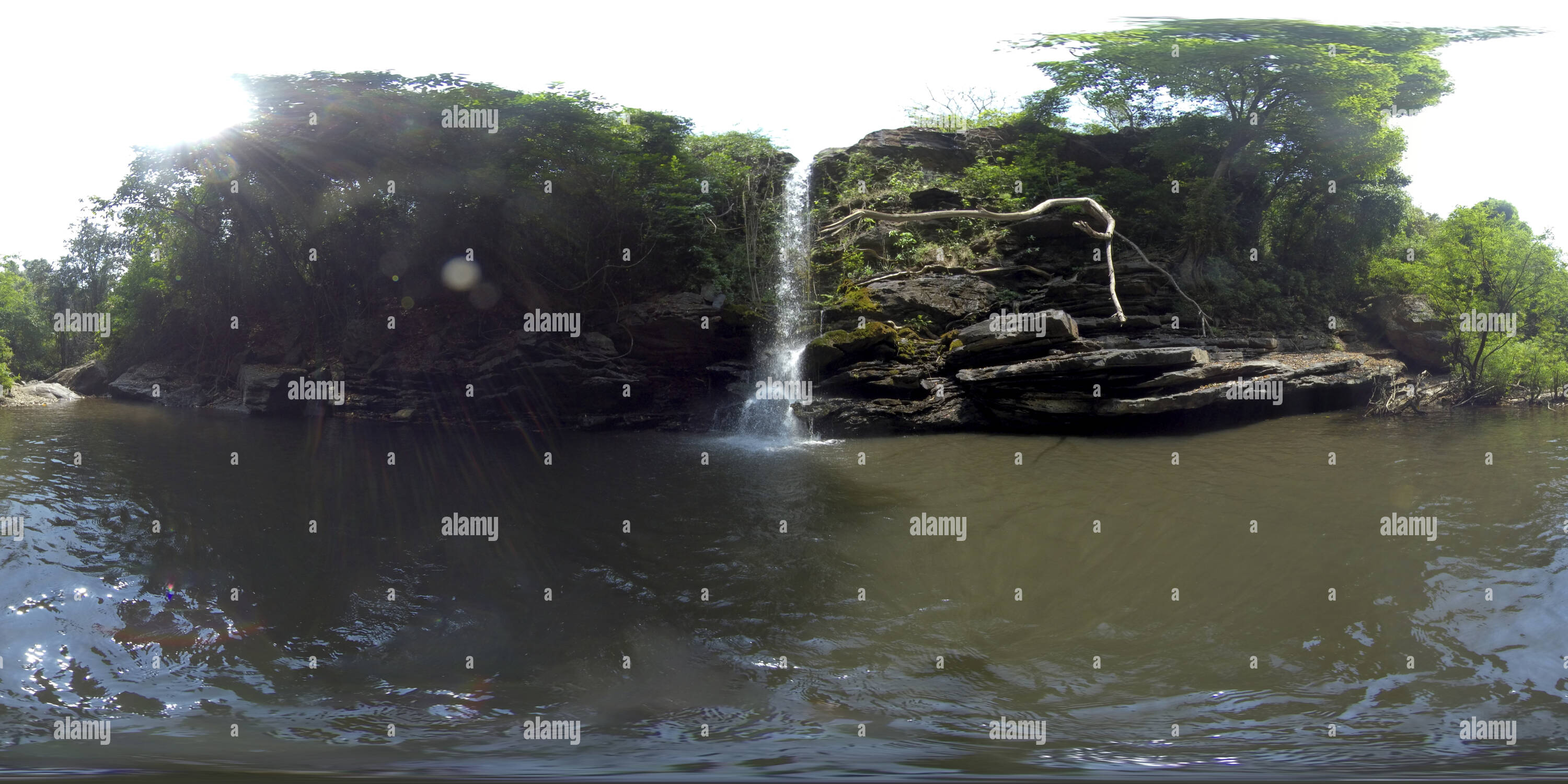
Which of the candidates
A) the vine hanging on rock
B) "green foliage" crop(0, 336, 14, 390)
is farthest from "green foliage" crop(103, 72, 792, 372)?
"green foliage" crop(0, 336, 14, 390)

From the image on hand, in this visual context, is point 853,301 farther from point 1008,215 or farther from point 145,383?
point 145,383

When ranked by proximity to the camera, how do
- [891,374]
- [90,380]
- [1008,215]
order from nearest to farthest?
[1008,215], [891,374], [90,380]

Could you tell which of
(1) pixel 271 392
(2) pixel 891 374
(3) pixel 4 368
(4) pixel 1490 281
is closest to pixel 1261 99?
(4) pixel 1490 281

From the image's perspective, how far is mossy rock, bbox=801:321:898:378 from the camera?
615 inches

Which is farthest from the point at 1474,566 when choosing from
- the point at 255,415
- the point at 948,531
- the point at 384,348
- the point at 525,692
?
the point at 255,415

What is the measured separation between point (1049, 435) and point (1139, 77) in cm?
1487

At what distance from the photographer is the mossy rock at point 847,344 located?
15609 millimetres

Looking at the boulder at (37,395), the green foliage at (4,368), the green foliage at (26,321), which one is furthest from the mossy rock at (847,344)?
the green foliage at (26,321)

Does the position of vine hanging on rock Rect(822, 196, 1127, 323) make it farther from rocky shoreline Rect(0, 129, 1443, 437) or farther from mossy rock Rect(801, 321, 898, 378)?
mossy rock Rect(801, 321, 898, 378)

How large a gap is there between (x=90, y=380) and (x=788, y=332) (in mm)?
32585

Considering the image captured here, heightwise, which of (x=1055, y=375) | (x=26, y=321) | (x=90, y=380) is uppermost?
(x=26, y=321)

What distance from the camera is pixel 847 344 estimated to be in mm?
15609

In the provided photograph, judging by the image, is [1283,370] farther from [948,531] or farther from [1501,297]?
[948,531]

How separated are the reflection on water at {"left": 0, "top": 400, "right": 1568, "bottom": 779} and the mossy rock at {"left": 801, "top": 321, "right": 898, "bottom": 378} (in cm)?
503
